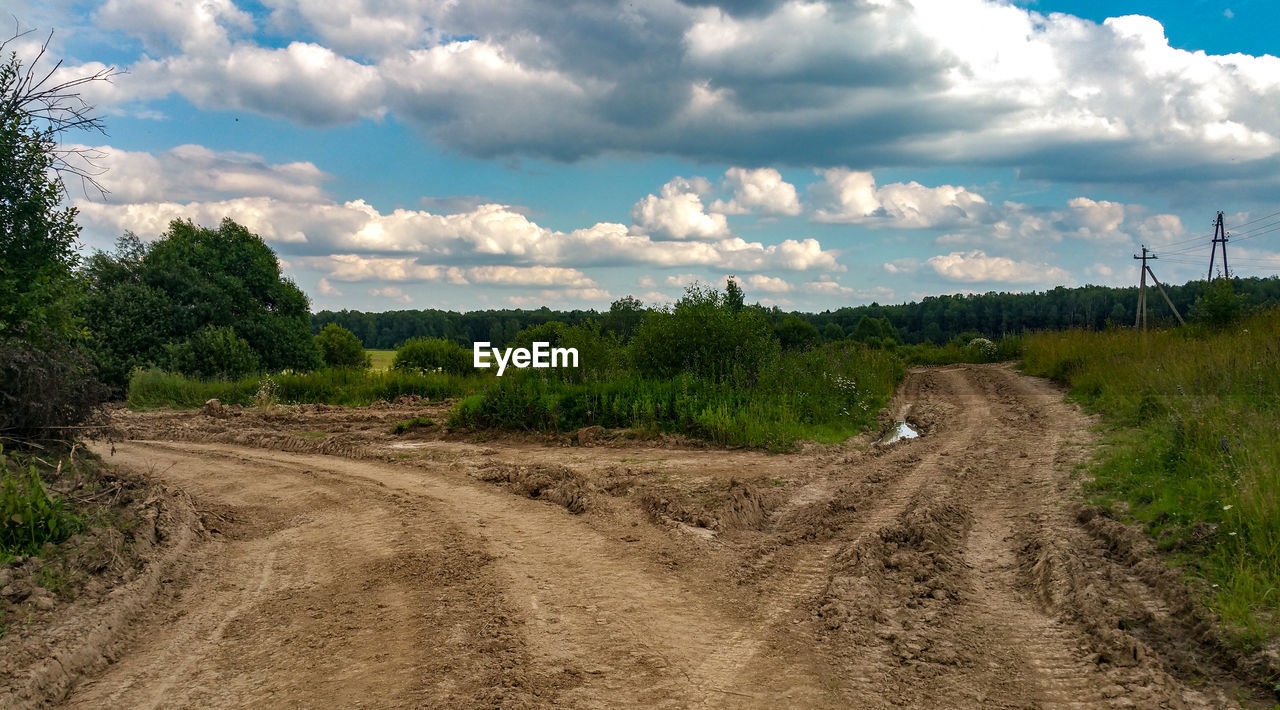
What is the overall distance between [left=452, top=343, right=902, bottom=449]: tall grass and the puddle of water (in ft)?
1.99

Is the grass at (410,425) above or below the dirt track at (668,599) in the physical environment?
above

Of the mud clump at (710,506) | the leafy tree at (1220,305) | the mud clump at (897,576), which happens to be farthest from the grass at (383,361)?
the leafy tree at (1220,305)

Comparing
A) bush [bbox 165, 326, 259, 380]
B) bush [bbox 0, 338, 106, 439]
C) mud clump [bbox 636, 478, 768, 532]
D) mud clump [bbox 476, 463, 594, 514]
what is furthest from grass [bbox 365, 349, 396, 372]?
mud clump [bbox 636, 478, 768, 532]

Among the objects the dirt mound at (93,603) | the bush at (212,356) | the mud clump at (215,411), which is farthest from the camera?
the bush at (212,356)

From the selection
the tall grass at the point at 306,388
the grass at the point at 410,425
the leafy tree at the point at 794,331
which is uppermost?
the leafy tree at the point at 794,331

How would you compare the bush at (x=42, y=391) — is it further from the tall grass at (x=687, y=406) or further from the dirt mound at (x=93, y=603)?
the tall grass at (x=687, y=406)

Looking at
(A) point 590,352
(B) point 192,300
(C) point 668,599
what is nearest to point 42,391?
(C) point 668,599

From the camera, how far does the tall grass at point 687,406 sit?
13.6 metres

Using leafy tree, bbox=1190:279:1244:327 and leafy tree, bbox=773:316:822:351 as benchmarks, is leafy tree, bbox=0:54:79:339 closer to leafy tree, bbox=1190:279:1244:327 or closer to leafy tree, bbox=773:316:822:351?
leafy tree, bbox=1190:279:1244:327

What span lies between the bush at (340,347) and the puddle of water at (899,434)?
3959 centimetres

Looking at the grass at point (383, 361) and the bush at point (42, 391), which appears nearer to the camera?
the bush at point (42, 391)

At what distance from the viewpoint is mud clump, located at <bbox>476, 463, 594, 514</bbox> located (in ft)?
29.5

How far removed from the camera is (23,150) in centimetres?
818

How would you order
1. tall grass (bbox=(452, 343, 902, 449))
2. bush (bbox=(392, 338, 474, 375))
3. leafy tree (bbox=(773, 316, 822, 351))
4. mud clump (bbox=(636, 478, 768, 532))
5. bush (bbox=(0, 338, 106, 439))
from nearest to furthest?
bush (bbox=(0, 338, 106, 439))
mud clump (bbox=(636, 478, 768, 532))
tall grass (bbox=(452, 343, 902, 449))
bush (bbox=(392, 338, 474, 375))
leafy tree (bbox=(773, 316, 822, 351))
